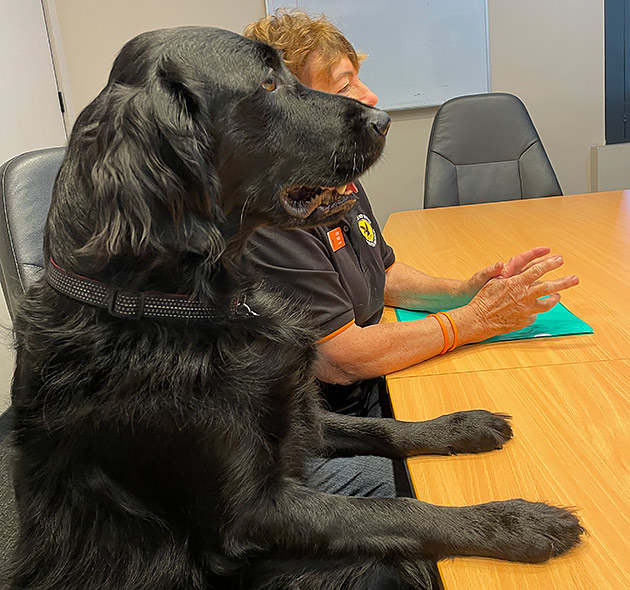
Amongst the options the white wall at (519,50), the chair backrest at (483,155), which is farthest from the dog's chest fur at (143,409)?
the white wall at (519,50)

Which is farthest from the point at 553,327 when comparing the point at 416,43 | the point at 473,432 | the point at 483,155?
the point at 416,43

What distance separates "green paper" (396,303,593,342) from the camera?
1.32 metres

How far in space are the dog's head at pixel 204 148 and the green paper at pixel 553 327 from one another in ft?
1.81

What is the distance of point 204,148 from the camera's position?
851mm

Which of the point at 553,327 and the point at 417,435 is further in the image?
the point at 553,327

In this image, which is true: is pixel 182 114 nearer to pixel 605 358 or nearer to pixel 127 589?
pixel 127 589

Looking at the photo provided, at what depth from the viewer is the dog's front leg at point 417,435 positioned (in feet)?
3.16

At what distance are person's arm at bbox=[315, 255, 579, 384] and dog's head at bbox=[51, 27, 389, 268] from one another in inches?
15.1

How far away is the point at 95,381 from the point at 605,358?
3.05 ft

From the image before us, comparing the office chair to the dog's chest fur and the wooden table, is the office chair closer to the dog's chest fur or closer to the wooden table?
the dog's chest fur

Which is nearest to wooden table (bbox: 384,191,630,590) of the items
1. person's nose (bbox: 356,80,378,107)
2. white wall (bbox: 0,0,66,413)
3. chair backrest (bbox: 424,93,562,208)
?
person's nose (bbox: 356,80,378,107)

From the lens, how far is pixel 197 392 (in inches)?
32.1

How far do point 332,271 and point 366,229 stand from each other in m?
0.33

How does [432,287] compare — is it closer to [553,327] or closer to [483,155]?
[553,327]
